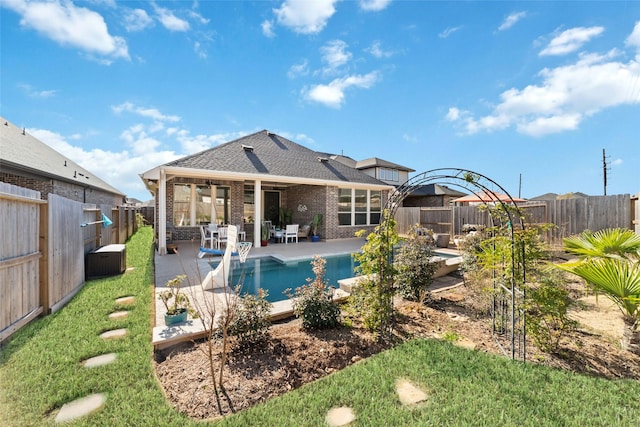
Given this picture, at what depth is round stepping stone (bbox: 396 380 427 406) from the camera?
8.77 ft

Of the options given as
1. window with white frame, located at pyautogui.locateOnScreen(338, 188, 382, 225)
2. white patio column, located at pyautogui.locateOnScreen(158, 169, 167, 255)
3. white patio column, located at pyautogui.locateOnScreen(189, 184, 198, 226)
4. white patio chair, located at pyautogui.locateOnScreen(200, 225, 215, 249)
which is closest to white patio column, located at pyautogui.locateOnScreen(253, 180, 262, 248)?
white patio chair, located at pyautogui.locateOnScreen(200, 225, 215, 249)

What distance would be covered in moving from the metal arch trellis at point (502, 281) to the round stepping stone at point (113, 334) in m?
4.04

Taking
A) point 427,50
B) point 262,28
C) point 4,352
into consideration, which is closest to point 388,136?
point 427,50

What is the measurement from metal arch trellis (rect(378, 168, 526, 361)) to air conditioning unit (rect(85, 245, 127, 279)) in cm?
698

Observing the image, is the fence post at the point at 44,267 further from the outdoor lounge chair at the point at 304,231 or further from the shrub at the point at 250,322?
the outdoor lounge chair at the point at 304,231

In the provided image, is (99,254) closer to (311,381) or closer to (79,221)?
(79,221)

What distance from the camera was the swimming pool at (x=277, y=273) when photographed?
6.86m

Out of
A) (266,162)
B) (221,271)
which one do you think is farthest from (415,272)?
(266,162)

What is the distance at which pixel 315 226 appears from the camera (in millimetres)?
15008

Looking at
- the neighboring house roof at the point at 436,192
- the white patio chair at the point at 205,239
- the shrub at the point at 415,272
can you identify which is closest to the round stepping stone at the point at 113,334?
the shrub at the point at 415,272

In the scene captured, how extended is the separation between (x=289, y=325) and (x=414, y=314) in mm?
2213

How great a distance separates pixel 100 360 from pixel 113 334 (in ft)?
2.63

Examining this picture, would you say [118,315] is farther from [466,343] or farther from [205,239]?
[205,239]

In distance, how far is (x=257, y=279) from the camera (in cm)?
766
